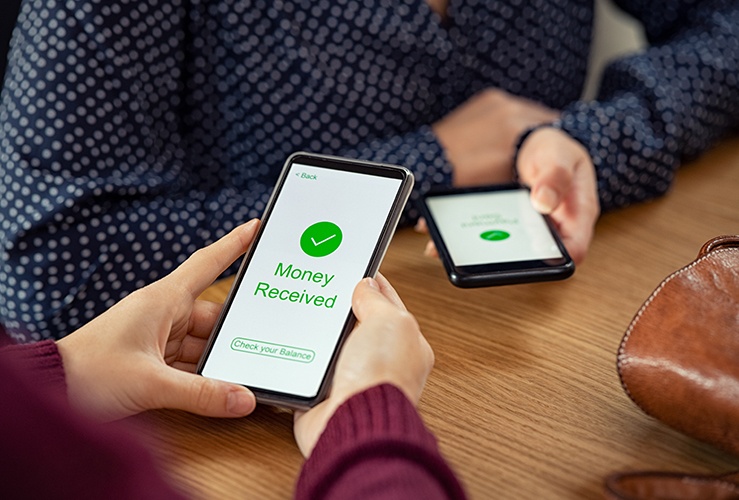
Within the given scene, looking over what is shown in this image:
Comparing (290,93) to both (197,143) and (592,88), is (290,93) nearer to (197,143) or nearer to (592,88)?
(197,143)

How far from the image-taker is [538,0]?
0.95 m

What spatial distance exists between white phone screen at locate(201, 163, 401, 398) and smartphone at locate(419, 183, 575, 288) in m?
0.11

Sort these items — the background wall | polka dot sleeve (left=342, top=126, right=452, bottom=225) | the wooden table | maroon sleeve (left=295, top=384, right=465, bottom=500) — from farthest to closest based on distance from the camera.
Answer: the background wall, polka dot sleeve (left=342, top=126, right=452, bottom=225), the wooden table, maroon sleeve (left=295, top=384, right=465, bottom=500)

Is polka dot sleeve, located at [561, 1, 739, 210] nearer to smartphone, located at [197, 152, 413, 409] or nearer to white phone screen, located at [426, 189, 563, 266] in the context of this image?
white phone screen, located at [426, 189, 563, 266]

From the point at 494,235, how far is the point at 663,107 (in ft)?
1.03

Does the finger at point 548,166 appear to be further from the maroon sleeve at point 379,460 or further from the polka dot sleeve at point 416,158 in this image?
the maroon sleeve at point 379,460

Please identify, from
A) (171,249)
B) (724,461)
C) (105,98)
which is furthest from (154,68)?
(724,461)

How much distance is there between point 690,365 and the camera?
47 centimetres

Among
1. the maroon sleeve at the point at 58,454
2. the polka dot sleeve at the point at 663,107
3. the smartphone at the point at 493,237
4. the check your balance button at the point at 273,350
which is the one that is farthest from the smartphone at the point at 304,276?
the polka dot sleeve at the point at 663,107

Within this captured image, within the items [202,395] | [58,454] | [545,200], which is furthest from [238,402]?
[545,200]

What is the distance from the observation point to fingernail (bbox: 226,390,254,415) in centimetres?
51

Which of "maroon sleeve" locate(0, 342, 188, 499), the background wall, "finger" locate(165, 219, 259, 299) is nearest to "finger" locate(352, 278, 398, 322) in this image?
"finger" locate(165, 219, 259, 299)

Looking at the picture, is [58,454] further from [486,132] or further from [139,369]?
[486,132]

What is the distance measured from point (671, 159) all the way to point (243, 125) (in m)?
0.46
